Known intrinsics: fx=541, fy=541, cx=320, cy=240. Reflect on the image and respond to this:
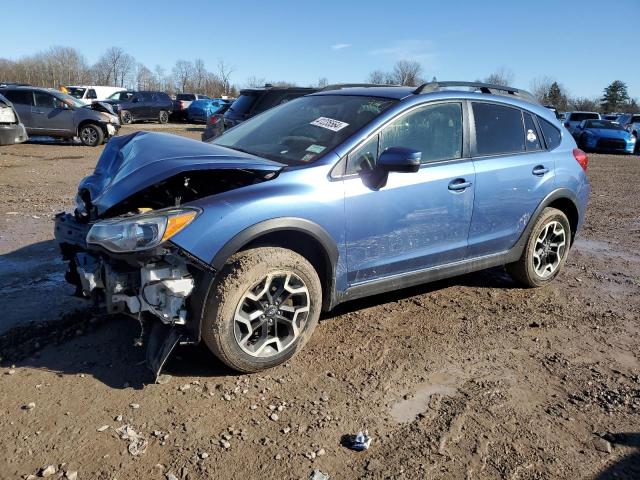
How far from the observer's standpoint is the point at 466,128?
4332mm

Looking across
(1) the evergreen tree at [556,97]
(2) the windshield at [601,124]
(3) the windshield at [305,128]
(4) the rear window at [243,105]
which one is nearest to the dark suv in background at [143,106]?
(4) the rear window at [243,105]

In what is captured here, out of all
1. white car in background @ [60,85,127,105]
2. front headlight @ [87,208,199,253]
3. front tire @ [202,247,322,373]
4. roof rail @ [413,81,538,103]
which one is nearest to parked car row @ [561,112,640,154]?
roof rail @ [413,81,538,103]

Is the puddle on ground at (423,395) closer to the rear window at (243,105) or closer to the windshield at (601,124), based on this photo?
the rear window at (243,105)

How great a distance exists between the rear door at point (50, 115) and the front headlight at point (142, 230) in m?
14.5

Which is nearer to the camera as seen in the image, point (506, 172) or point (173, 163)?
point (173, 163)

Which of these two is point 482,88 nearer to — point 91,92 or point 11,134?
point 11,134

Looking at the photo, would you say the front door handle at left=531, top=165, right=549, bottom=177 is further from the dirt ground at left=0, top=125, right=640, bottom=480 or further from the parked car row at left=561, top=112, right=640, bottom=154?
the parked car row at left=561, top=112, right=640, bottom=154

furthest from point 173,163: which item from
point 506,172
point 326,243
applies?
point 506,172

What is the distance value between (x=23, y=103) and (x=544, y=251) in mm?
15471

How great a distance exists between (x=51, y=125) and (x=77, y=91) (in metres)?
18.4

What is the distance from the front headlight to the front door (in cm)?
111

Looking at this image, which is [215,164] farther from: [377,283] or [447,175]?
[447,175]

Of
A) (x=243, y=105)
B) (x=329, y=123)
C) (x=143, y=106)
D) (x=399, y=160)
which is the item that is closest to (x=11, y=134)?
(x=243, y=105)

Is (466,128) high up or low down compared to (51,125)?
up
